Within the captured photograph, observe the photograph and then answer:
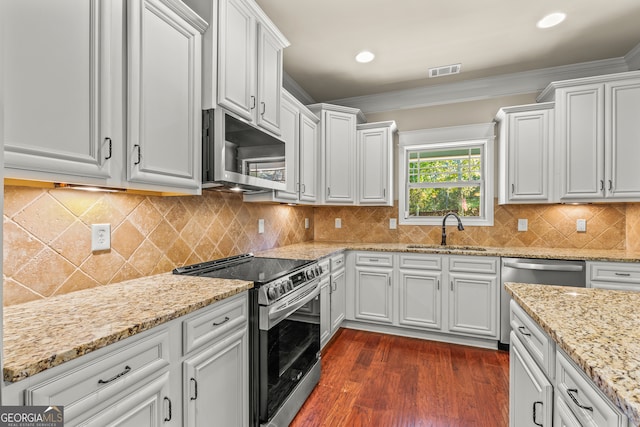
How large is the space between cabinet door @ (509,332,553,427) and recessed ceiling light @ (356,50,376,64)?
99.8 inches

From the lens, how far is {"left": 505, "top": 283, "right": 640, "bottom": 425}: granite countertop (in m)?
0.66

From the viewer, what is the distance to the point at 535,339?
116 centimetres

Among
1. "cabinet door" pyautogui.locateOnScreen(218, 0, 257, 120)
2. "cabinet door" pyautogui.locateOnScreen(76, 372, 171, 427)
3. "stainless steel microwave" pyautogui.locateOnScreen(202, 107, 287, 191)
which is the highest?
"cabinet door" pyautogui.locateOnScreen(218, 0, 257, 120)

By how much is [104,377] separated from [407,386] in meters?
2.03

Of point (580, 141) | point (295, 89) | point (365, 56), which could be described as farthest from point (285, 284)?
point (580, 141)

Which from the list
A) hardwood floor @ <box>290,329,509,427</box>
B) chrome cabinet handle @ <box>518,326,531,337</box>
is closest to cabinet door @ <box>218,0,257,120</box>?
chrome cabinet handle @ <box>518,326,531,337</box>

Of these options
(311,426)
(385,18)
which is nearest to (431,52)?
(385,18)

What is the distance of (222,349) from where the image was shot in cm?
139

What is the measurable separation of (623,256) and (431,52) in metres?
2.40

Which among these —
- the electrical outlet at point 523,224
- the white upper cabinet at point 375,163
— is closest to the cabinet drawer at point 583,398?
the white upper cabinet at point 375,163

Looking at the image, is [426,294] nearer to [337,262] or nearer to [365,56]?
[337,262]

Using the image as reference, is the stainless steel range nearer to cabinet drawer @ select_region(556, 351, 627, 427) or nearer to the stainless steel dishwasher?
cabinet drawer @ select_region(556, 351, 627, 427)

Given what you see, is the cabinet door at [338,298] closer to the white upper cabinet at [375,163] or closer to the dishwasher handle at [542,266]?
the white upper cabinet at [375,163]

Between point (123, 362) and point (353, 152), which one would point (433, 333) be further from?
point (123, 362)
